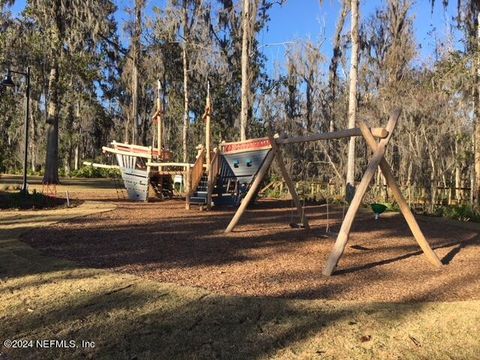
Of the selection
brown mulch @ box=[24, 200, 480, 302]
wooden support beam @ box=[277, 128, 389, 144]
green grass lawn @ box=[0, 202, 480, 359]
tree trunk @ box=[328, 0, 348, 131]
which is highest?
tree trunk @ box=[328, 0, 348, 131]

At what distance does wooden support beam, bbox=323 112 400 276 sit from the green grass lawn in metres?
1.17

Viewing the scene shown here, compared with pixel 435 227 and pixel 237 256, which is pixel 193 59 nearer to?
pixel 435 227

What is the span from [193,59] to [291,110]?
31.0ft

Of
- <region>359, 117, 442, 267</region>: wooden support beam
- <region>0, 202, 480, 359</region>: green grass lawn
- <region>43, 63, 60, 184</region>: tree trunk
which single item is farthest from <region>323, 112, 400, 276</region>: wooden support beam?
<region>43, 63, 60, 184</region>: tree trunk

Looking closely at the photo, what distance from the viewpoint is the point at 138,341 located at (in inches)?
149

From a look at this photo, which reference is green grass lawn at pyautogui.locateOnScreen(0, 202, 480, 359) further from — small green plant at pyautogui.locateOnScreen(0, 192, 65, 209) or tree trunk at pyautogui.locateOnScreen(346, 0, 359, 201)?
tree trunk at pyautogui.locateOnScreen(346, 0, 359, 201)

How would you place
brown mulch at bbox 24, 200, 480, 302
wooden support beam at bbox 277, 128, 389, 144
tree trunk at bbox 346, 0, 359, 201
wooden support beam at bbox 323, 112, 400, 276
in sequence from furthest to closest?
1. tree trunk at bbox 346, 0, 359, 201
2. wooden support beam at bbox 277, 128, 389, 144
3. wooden support beam at bbox 323, 112, 400, 276
4. brown mulch at bbox 24, 200, 480, 302

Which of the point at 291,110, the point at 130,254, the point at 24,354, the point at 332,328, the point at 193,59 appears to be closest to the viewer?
the point at 24,354

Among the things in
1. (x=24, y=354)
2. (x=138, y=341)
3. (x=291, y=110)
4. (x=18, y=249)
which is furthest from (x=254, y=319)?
(x=291, y=110)

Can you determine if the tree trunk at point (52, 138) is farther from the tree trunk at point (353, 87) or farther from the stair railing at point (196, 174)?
the tree trunk at point (353, 87)

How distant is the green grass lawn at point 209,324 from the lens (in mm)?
3676

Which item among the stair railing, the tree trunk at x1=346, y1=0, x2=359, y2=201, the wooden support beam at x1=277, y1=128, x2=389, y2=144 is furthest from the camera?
Result: the tree trunk at x1=346, y1=0, x2=359, y2=201

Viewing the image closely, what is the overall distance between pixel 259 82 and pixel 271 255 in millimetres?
28161

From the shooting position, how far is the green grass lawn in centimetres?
368
